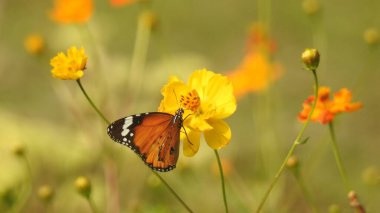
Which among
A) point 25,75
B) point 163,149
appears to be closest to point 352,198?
point 163,149

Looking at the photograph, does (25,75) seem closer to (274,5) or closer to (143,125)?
(274,5)

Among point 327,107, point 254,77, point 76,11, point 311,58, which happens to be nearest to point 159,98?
point 254,77

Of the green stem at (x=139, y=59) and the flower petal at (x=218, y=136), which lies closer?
the flower petal at (x=218, y=136)

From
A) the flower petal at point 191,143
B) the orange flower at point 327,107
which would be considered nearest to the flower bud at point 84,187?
the flower petal at point 191,143

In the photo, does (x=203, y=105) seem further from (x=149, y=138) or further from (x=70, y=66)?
(x=70, y=66)

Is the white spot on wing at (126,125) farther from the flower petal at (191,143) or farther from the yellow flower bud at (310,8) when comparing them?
the yellow flower bud at (310,8)

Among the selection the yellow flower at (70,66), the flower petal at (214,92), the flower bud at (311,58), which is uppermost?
the flower bud at (311,58)

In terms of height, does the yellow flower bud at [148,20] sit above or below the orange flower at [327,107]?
above

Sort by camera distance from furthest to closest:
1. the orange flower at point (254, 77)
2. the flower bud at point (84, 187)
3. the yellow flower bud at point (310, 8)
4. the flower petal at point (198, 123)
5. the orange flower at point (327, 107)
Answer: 1. the orange flower at point (254, 77)
2. the yellow flower bud at point (310, 8)
3. the flower bud at point (84, 187)
4. the orange flower at point (327, 107)
5. the flower petal at point (198, 123)
